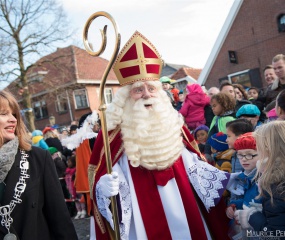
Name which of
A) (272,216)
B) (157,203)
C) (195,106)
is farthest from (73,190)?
(272,216)

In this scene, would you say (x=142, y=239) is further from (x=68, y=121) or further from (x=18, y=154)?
(x=68, y=121)

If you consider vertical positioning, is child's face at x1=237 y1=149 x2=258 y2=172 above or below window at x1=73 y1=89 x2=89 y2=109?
below

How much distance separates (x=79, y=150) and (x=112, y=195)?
408 cm

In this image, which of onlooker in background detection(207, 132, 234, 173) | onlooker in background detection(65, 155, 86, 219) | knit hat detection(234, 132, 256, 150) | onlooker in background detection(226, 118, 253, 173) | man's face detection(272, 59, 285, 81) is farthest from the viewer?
onlooker in background detection(65, 155, 86, 219)

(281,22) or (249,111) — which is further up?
(281,22)

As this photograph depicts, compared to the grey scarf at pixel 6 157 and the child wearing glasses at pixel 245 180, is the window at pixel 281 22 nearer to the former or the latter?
the child wearing glasses at pixel 245 180

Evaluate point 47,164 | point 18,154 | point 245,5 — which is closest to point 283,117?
point 47,164

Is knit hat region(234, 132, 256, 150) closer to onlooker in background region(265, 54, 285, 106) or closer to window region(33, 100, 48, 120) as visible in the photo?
onlooker in background region(265, 54, 285, 106)

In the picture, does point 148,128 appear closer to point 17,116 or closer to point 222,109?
point 17,116

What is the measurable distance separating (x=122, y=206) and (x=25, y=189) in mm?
767

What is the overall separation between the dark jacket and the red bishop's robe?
0.55 meters

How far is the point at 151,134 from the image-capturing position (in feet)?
8.59

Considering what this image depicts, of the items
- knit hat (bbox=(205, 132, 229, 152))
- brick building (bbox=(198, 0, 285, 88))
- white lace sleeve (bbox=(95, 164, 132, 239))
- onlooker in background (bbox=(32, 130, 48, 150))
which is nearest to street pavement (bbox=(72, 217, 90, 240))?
onlooker in background (bbox=(32, 130, 48, 150))

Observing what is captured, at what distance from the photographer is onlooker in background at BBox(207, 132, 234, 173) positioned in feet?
11.1
